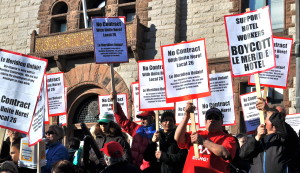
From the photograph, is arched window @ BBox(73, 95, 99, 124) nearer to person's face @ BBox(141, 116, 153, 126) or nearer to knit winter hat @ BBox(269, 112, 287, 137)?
person's face @ BBox(141, 116, 153, 126)

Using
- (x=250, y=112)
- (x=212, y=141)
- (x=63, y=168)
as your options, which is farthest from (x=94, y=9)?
(x=63, y=168)

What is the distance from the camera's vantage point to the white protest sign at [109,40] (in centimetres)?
1020

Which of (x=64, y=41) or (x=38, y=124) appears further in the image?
(x=64, y=41)

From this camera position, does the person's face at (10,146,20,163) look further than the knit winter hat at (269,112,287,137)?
Yes

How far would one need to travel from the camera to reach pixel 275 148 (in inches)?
262

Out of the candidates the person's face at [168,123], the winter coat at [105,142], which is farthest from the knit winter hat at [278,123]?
the winter coat at [105,142]

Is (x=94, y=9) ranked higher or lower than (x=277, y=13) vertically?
higher

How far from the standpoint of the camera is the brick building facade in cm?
1630

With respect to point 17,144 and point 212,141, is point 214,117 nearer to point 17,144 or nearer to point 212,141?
point 212,141

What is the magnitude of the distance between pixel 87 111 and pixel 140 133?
10339 millimetres

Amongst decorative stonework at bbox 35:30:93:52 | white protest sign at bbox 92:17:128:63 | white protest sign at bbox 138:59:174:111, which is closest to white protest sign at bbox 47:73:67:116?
white protest sign at bbox 138:59:174:111

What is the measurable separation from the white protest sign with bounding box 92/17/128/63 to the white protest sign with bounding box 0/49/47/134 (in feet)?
8.24

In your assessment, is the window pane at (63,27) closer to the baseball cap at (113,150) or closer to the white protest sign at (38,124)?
the white protest sign at (38,124)

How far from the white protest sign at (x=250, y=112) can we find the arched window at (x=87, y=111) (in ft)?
27.5
